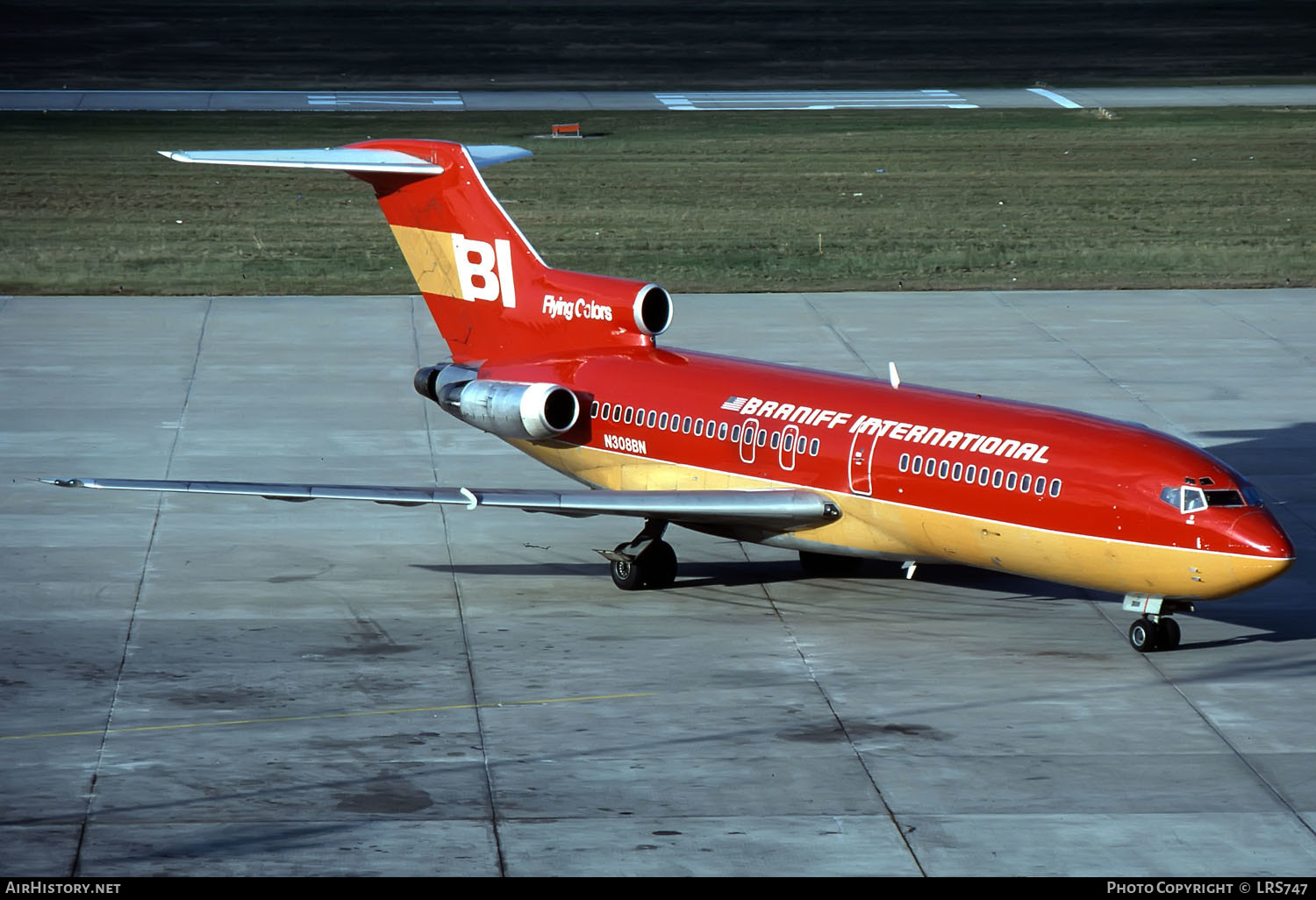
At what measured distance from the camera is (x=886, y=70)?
78.9 meters

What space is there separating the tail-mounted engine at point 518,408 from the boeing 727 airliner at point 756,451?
31 mm

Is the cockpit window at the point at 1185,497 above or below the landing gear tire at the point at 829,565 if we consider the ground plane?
above

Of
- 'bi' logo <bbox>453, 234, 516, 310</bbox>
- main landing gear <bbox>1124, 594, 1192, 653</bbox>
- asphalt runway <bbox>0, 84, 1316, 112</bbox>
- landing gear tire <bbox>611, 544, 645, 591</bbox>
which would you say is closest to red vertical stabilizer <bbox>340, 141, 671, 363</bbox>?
'bi' logo <bbox>453, 234, 516, 310</bbox>

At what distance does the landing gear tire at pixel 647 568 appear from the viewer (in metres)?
24.4

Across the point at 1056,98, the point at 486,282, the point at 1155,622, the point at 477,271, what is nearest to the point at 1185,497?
the point at 1155,622

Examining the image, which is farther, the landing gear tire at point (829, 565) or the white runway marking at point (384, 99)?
the white runway marking at point (384, 99)

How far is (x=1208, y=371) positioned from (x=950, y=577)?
44.9ft

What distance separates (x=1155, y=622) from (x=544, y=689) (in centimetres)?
693

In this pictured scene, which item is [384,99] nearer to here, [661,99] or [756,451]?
[661,99]

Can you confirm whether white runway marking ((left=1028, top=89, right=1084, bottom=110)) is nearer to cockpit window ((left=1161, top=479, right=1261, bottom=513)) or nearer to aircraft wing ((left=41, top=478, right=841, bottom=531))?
aircraft wing ((left=41, top=478, right=841, bottom=531))

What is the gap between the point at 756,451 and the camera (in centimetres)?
2427

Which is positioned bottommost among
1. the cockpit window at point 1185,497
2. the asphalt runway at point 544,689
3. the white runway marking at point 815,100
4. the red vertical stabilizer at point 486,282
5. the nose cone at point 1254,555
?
the asphalt runway at point 544,689

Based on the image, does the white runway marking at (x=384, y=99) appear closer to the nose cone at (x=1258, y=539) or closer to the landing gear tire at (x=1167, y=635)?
the landing gear tire at (x=1167, y=635)

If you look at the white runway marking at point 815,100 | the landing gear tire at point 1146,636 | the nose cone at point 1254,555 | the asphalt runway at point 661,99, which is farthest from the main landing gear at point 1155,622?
the white runway marking at point 815,100
